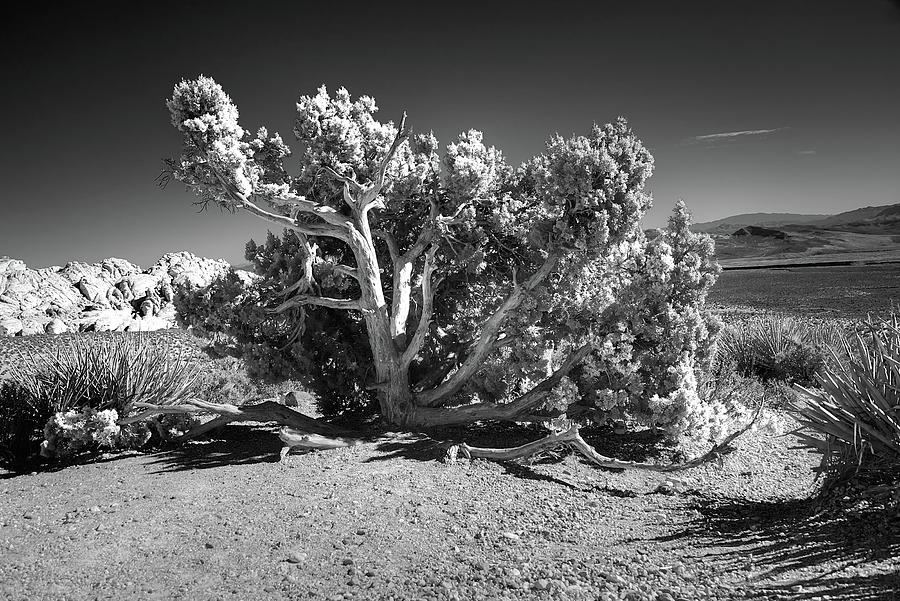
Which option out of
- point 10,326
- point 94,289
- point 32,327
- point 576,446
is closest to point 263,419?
point 576,446

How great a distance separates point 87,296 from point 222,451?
23.6m

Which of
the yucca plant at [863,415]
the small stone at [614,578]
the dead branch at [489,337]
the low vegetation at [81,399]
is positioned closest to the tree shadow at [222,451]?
the low vegetation at [81,399]

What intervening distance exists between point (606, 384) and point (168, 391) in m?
5.31

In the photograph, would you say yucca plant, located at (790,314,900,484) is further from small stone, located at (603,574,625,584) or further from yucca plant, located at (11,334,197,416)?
yucca plant, located at (11,334,197,416)

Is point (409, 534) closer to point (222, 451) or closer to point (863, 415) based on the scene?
point (222, 451)

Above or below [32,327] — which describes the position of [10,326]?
above

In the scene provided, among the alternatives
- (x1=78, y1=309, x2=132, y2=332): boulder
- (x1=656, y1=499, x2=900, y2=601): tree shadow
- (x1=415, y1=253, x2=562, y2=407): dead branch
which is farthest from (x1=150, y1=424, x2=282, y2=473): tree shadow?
(x1=78, y1=309, x2=132, y2=332): boulder

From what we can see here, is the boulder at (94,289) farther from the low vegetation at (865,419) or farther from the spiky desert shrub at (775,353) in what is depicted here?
the low vegetation at (865,419)

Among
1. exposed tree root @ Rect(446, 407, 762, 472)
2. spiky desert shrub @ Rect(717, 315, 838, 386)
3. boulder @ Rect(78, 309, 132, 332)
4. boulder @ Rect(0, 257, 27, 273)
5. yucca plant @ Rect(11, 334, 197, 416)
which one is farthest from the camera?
boulder @ Rect(0, 257, 27, 273)

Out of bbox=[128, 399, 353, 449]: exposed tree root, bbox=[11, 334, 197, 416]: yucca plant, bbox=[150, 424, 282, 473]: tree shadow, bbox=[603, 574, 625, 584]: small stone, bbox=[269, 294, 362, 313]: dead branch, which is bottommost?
bbox=[603, 574, 625, 584]: small stone

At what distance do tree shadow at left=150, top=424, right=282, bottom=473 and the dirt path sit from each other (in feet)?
0.15

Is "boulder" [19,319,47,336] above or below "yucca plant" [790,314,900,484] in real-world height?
above

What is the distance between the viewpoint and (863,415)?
173 inches

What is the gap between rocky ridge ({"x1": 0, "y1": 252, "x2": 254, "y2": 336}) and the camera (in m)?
20.3
